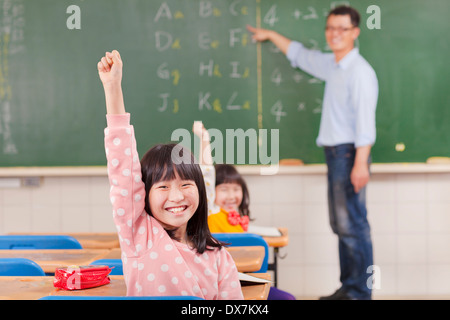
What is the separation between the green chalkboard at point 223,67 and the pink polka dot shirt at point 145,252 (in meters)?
2.08

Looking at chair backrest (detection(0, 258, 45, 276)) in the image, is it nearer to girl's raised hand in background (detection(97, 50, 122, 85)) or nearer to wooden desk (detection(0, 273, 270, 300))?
wooden desk (detection(0, 273, 270, 300))

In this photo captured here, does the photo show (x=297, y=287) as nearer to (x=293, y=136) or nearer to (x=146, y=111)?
(x=293, y=136)

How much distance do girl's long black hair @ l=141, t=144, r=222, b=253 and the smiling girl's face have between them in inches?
0.5

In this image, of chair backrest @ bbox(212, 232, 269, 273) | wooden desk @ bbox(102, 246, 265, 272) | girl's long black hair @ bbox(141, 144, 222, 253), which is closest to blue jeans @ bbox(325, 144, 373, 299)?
chair backrest @ bbox(212, 232, 269, 273)

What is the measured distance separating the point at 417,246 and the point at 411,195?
341 mm

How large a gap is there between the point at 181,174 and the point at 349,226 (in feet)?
7.60

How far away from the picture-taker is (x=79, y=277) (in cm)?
129

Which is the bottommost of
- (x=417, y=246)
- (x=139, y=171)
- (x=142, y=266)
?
(x=417, y=246)

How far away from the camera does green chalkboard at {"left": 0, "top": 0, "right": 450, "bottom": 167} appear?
3.22 metres

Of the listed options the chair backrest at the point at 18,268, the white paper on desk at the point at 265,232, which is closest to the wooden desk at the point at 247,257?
the chair backrest at the point at 18,268

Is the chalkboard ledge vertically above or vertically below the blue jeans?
above

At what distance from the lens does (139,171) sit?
1100mm
